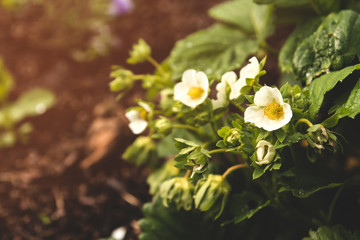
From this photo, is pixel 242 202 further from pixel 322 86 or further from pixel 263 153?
pixel 322 86

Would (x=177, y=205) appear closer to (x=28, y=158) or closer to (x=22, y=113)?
(x=28, y=158)

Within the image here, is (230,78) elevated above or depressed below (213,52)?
above

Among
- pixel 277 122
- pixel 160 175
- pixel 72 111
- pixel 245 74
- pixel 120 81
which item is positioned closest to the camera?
pixel 277 122

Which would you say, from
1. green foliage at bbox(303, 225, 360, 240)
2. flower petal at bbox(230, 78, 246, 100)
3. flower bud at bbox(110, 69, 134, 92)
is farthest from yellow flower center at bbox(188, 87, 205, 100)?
green foliage at bbox(303, 225, 360, 240)

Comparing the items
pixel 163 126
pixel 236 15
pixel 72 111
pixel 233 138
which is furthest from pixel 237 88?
pixel 72 111

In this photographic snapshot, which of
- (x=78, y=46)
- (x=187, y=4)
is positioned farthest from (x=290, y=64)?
(x=78, y=46)
